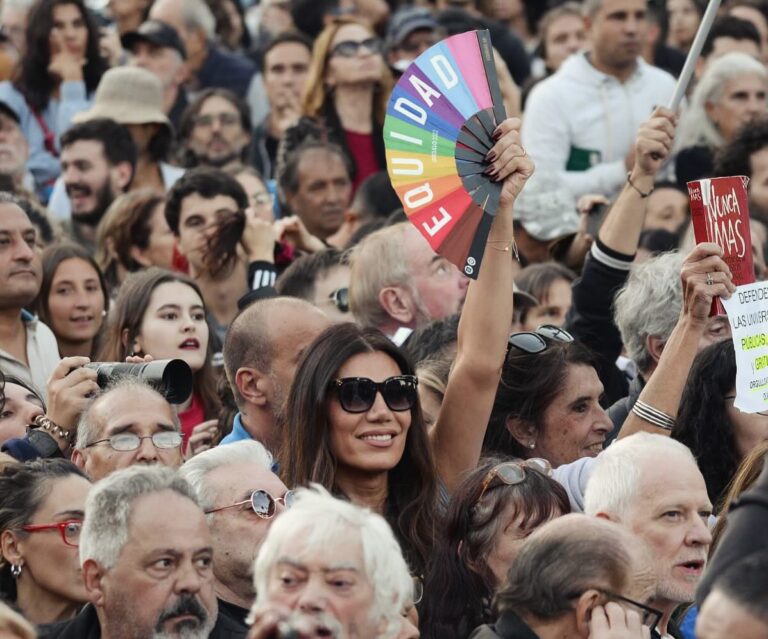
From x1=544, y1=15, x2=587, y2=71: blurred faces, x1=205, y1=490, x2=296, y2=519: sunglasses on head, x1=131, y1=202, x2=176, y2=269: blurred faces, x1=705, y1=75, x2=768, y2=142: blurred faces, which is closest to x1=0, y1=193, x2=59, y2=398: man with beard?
x1=131, y1=202, x2=176, y2=269: blurred faces

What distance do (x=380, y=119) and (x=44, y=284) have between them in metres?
3.52

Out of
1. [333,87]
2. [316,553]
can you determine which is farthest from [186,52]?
[316,553]

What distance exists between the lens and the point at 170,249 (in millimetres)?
9406

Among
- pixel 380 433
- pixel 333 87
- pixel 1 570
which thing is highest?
pixel 333 87

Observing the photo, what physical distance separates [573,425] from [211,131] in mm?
5351

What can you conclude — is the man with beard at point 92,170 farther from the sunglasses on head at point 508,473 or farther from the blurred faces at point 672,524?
the blurred faces at point 672,524

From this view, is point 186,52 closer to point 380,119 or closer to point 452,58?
point 380,119

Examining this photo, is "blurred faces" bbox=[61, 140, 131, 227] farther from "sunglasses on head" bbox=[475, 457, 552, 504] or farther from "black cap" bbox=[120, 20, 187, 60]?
"sunglasses on head" bbox=[475, 457, 552, 504]

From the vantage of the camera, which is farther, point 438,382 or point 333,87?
point 333,87

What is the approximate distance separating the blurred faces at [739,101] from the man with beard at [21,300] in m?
4.55

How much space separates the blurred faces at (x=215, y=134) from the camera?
11445mm

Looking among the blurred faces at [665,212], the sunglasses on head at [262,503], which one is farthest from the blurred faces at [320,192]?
the sunglasses on head at [262,503]

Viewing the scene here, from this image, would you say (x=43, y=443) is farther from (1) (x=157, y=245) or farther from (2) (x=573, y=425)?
(1) (x=157, y=245)

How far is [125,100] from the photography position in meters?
11.0
